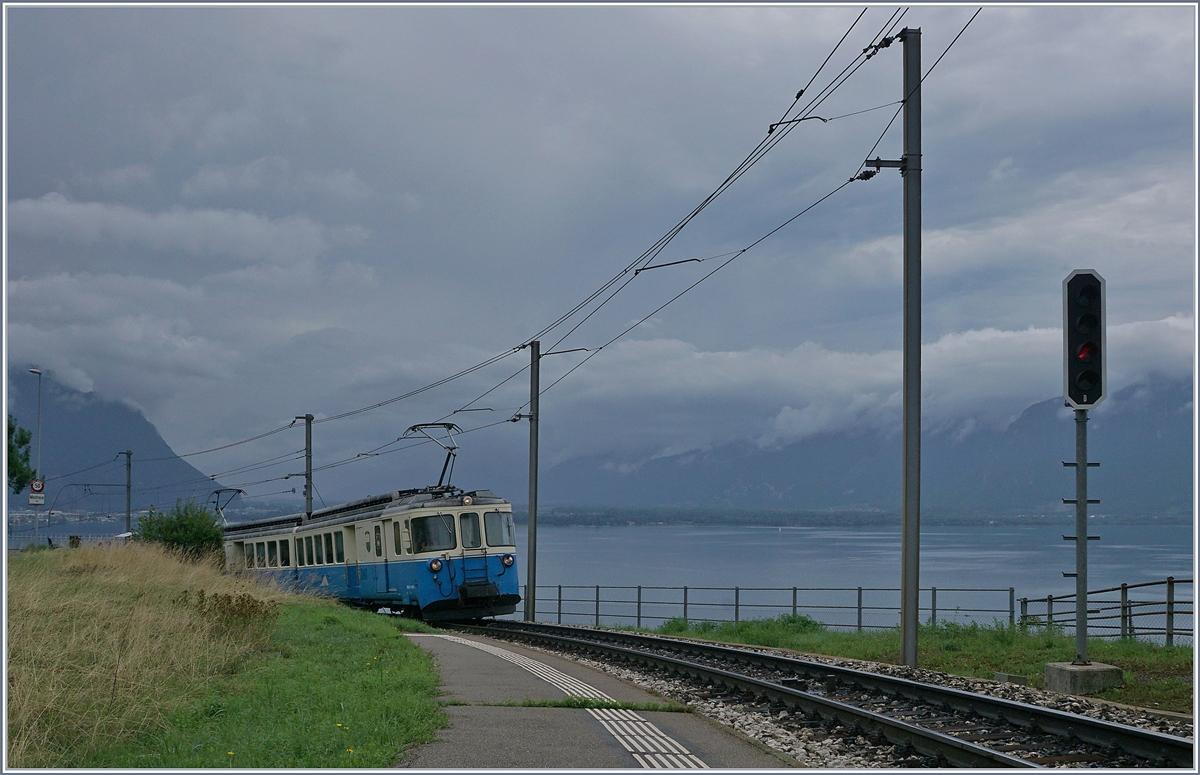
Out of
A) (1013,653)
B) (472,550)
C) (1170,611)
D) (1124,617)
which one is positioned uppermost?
(1170,611)

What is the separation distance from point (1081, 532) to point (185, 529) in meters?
30.7

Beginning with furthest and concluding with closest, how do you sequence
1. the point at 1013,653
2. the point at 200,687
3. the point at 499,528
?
the point at 499,528 < the point at 1013,653 < the point at 200,687

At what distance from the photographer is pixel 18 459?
4431 cm

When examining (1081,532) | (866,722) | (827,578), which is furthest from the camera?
(827,578)

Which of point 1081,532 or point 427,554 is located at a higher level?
point 1081,532

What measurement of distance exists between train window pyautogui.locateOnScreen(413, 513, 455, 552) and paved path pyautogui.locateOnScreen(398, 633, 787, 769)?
13.8m

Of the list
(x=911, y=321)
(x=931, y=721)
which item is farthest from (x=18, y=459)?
(x=931, y=721)

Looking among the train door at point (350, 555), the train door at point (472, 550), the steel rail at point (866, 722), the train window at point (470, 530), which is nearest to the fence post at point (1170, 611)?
the steel rail at point (866, 722)

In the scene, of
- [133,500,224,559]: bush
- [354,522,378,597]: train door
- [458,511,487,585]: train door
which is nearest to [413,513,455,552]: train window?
[458,511,487,585]: train door

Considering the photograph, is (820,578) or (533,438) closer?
(533,438)

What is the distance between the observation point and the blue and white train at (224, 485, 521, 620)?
2698 cm

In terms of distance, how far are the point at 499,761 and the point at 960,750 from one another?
349cm

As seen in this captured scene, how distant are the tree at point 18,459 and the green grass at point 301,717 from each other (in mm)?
34184

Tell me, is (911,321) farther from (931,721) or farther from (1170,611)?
(1170,611)
